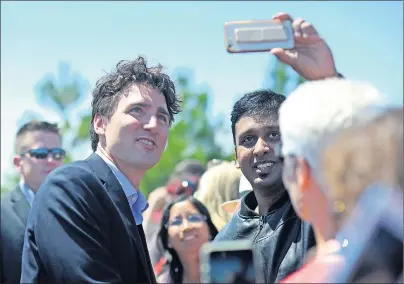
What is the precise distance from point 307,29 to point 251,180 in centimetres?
144

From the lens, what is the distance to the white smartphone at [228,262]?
1873 millimetres

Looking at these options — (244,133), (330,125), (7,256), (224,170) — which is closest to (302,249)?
(244,133)

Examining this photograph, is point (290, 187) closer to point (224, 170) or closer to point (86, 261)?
point (86, 261)

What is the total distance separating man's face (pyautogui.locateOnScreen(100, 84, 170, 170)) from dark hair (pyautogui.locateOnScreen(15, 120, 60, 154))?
4.20m

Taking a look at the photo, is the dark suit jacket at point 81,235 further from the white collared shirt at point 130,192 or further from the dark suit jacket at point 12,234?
the dark suit jacket at point 12,234

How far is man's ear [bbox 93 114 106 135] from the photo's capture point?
3.65 metres

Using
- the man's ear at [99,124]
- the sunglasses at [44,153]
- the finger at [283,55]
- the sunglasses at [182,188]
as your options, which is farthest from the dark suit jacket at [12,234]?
the finger at [283,55]

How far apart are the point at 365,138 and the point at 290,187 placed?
31 cm

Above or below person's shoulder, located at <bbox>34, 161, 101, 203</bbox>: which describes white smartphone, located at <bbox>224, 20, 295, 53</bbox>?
above

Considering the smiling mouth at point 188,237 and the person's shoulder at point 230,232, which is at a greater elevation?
the person's shoulder at point 230,232

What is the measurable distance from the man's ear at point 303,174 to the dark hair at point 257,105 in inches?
75.4

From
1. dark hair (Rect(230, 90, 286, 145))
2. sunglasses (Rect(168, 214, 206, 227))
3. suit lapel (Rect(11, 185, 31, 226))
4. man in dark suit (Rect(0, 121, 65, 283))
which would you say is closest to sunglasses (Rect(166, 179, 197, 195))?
man in dark suit (Rect(0, 121, 65, 283))

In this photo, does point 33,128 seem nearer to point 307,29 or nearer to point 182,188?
point 182,188

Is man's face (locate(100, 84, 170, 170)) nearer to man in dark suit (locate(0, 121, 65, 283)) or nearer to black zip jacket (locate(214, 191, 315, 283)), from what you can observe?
black zip jacket (locate(214, 191, 315, 283))
